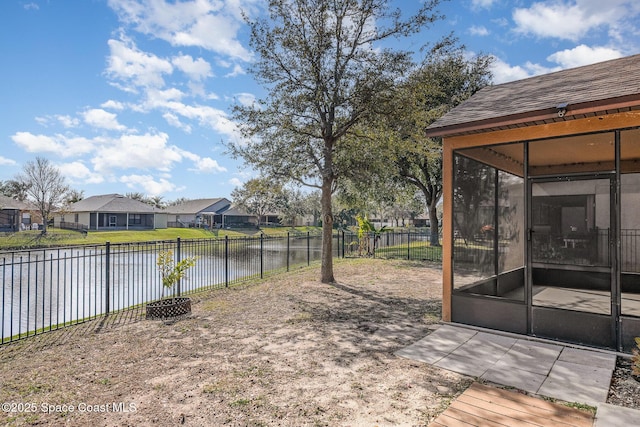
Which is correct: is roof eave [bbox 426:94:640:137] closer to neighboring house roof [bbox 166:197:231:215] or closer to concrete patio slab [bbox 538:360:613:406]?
concrete patio slab [bbox 538:360:613:406]

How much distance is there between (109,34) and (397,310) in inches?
372

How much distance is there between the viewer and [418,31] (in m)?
8.30

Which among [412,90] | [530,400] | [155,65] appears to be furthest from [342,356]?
[155,65]

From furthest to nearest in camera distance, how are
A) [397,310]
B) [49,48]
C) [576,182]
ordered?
[49,48] < [397,310] < [576,182]

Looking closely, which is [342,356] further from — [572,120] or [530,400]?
[572,120]

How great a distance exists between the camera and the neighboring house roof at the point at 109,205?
3703 centimetres

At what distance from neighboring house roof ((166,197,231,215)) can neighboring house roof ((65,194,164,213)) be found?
826cm

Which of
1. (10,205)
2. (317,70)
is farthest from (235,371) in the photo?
(10,205)

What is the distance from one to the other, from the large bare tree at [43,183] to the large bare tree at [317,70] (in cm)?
3234

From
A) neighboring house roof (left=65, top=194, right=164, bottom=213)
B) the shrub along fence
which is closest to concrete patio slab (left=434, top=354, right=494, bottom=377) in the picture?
the shrub along fence

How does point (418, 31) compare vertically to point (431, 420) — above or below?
above

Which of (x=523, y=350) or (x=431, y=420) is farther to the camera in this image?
(x=523, y=350)

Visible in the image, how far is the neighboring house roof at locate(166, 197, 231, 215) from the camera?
1925 inches

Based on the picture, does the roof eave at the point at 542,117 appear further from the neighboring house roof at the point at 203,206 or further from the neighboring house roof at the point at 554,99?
the neighboring house roof at the point at 203,206
